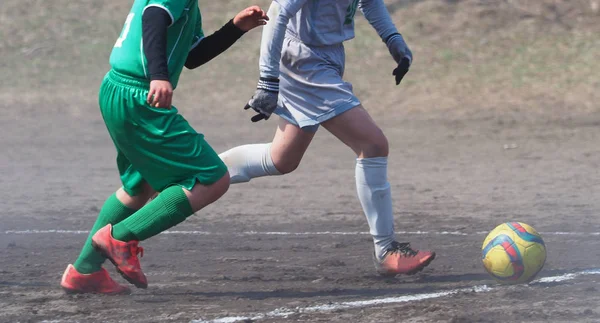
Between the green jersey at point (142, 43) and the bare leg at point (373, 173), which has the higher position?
the green jersey at point (142, 43)

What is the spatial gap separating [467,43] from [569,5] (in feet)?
8.09

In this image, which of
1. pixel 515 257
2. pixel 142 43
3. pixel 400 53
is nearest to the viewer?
pixel 142 43

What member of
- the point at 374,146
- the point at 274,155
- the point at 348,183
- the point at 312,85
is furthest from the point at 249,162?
the point at 348,183

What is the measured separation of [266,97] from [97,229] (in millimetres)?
1066

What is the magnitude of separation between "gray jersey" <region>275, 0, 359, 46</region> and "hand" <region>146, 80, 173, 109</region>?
1.19 meters

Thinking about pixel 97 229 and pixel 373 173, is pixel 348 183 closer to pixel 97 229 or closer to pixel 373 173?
pixel 373 173

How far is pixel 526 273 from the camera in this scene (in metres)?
4.76

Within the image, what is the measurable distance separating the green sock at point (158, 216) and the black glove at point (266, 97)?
0.69 meters

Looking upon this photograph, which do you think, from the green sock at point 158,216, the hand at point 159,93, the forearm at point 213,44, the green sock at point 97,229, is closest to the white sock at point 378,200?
the forearm at point 213,44

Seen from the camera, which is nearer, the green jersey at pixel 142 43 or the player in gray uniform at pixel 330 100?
the green jersey at pixel 142 43

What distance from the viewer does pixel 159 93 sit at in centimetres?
406

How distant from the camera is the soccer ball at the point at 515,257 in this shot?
4734mm

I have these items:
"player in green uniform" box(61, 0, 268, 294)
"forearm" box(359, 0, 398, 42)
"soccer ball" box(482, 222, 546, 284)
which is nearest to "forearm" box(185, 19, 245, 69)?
"player in green uniform" box(61, 0, 268, 294)

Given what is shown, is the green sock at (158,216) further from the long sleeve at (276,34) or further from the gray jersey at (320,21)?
the gray jersey at (320,21)
